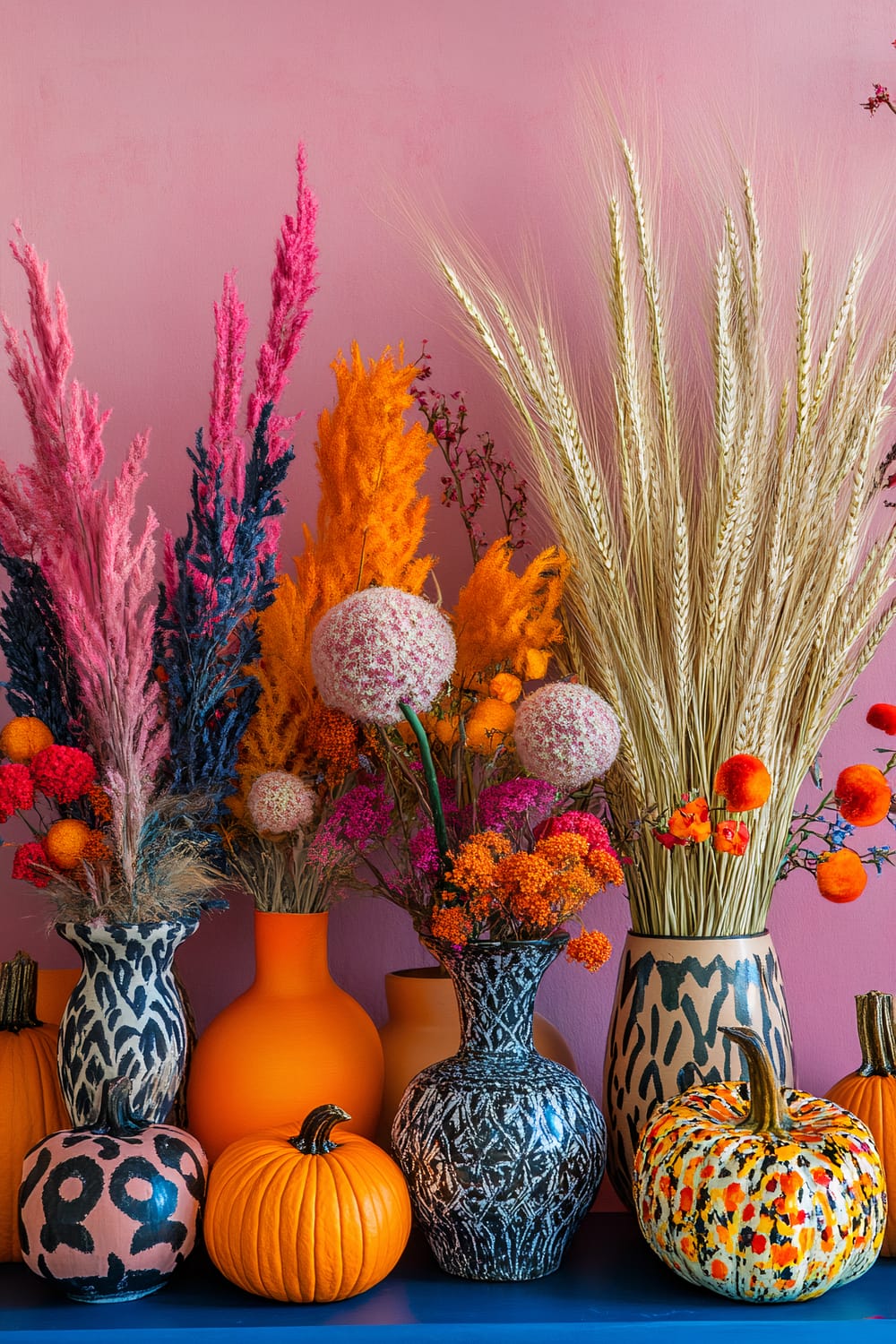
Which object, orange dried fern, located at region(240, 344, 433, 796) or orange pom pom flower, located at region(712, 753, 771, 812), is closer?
orange pom pom flower, located at region(712, 753, 771, 812)

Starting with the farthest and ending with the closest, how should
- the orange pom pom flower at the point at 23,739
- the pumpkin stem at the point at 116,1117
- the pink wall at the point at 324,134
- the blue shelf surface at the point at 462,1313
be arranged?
the pink wall at the point at 324,134 < the orange pom pom flower at the point at 23,739 < the pumpkin stem at the point at 116,1117 < the blue shelf surface at the point at 462,1313

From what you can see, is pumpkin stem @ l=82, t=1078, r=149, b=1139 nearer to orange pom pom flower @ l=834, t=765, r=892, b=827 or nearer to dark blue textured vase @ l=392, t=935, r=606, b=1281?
dark blue textured vase @ l=392, t=935, r=606, b=1281

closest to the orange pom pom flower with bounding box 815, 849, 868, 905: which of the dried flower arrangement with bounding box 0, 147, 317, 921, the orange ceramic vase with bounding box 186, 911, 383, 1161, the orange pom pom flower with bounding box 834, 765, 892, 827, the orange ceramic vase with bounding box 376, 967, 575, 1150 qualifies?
the orange pom pom flower with bounding box 834, 765, 892, 827

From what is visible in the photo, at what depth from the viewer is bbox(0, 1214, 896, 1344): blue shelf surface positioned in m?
0.82

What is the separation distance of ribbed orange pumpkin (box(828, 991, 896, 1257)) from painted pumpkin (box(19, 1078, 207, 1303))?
595 millimetres

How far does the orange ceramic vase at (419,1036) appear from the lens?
1.09 metres

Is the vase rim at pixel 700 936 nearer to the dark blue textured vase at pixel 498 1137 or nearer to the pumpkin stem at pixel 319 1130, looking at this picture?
the dark blue textured vase at pixel 498 1137

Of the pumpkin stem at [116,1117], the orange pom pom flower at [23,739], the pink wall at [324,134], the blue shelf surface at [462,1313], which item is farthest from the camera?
the pink wall at [324,134]

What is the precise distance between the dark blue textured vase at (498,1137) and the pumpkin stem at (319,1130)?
0.07m

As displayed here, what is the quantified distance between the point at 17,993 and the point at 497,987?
475mm

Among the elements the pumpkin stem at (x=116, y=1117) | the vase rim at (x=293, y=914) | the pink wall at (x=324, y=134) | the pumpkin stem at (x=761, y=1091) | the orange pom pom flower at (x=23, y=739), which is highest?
the pink wall at (x=324, y=134)

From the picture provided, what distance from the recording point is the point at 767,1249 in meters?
0.82

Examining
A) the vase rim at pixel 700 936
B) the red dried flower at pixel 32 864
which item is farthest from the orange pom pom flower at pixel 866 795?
the red dried flower at pixel 32 864

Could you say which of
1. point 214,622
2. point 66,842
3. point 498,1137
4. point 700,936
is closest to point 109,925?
point 66,842
